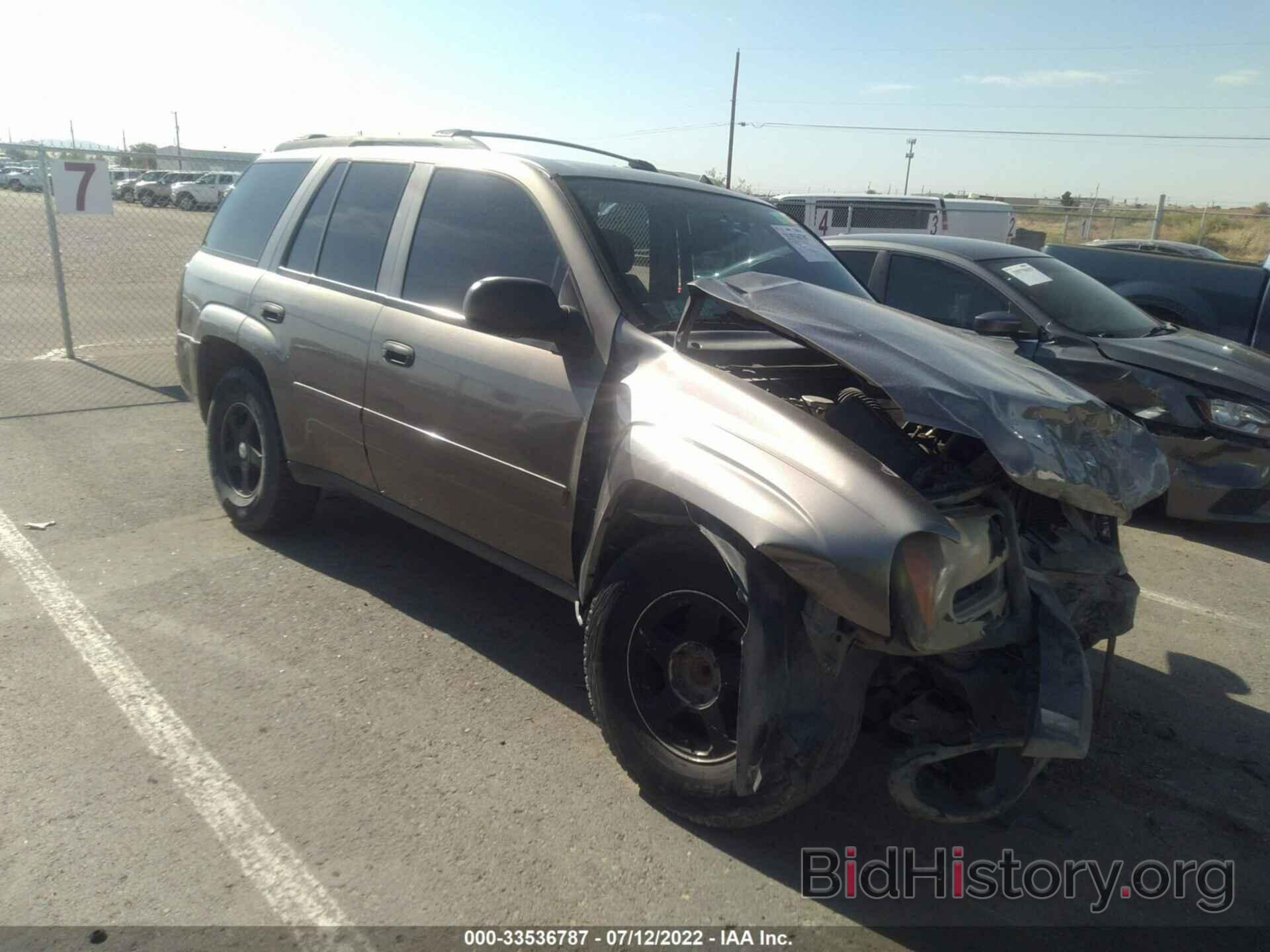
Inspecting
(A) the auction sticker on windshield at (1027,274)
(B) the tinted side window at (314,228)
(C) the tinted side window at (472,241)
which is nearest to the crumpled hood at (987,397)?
(C) the tinted side window at (472,241)

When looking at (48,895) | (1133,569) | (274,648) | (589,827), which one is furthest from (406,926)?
(1133,569)

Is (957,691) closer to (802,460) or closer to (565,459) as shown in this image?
(802,460)

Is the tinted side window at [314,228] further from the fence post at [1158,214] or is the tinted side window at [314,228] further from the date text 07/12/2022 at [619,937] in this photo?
the fence post at [1158,214]

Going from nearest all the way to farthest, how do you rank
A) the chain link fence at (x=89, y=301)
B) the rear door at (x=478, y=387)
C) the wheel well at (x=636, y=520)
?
the wheel well at (x=636, y=520) < the rear door at (x=478, y=387) < the chain link fence at (x=89, y=301)

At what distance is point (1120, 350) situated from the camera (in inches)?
233

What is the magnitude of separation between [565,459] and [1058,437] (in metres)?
1.55

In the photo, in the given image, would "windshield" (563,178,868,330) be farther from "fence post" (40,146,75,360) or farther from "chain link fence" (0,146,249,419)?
"fence post" (40,146,75,360)

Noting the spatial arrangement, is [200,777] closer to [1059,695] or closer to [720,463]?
[720,463]

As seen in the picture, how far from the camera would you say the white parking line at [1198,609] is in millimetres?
4680

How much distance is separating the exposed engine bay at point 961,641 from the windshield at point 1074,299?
11.8 feet

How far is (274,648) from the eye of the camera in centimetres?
404

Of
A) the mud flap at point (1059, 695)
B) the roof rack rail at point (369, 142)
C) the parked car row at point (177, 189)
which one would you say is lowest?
the parked car row at point (177, 189)

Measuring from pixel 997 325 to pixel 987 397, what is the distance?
11.0 feet

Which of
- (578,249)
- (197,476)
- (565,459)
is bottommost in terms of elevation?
(197,476)
